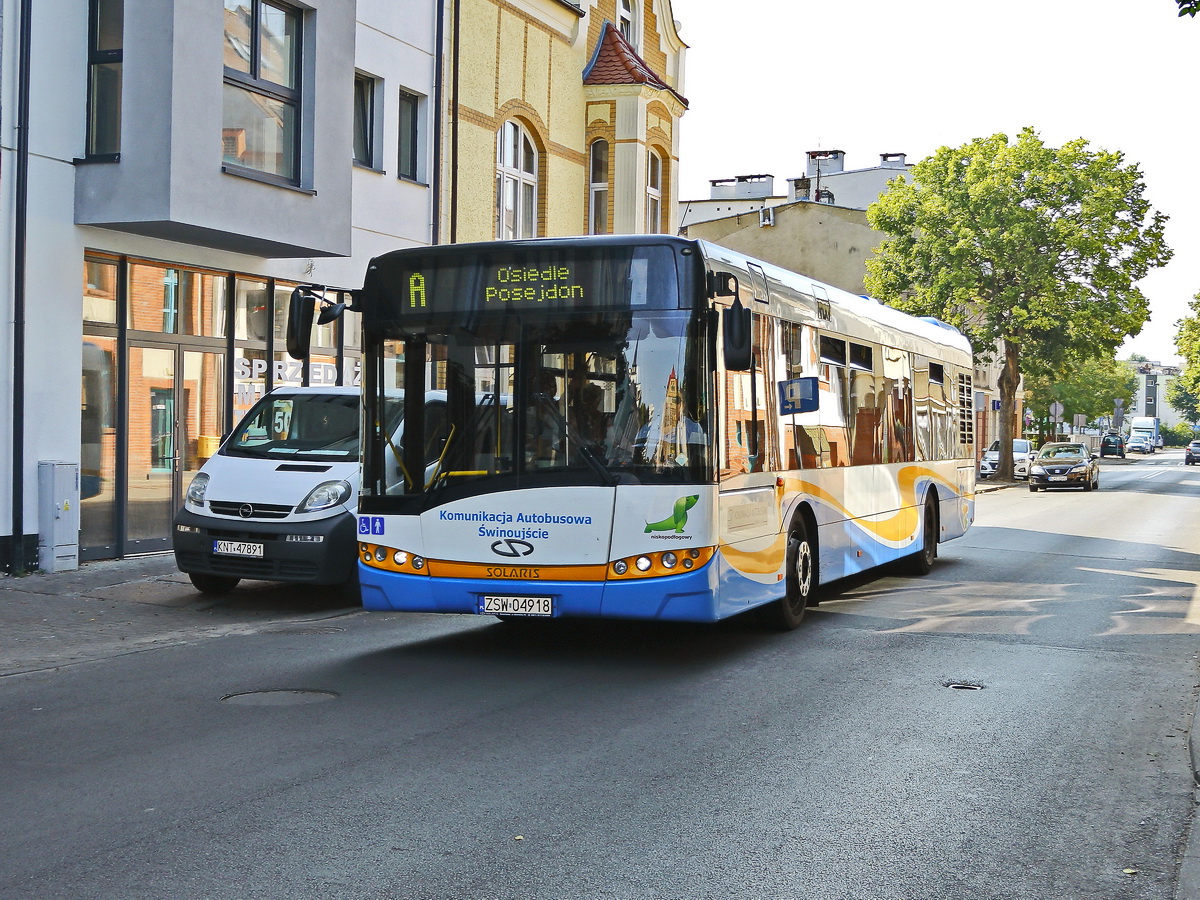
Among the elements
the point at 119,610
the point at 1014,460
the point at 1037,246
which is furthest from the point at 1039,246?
the point at 119,610

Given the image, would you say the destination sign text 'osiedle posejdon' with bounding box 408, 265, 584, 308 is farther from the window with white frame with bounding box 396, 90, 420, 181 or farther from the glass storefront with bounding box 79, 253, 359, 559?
the window with white frame with bounding box 396, 90, 420, 181

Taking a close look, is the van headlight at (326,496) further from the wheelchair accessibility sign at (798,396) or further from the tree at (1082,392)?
the tree at (1082,392)

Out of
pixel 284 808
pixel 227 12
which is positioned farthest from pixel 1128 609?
pixel 227 12

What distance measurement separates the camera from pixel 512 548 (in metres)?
8.60

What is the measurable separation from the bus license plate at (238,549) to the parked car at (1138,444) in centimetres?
11674

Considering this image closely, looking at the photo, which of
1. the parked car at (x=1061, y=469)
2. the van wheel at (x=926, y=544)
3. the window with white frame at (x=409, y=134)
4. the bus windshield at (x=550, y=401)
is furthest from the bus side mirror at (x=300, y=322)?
the parked car at (x=1061, y=469)

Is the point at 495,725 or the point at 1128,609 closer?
the point at 495,725

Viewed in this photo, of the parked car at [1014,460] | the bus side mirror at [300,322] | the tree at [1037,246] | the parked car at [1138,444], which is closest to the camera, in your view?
the bus side mirror at [300,322]

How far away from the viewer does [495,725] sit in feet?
23.0

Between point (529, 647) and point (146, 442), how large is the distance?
7527 mm

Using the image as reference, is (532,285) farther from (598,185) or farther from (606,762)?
(598,185)

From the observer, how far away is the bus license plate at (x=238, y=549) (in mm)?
11470

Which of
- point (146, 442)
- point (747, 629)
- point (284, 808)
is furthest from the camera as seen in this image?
point (146, 442)

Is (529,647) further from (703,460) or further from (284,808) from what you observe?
(284,808)
